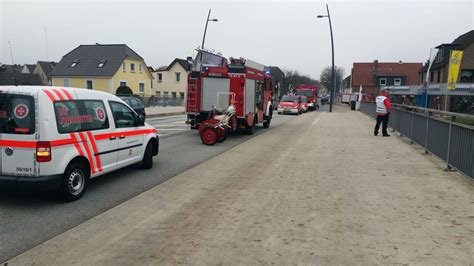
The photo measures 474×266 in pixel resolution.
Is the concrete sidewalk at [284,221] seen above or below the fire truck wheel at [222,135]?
below

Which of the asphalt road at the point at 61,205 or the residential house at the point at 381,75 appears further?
the residential house at the point at 381,75

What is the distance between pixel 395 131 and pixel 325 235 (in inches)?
528

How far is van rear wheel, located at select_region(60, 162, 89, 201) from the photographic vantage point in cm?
586

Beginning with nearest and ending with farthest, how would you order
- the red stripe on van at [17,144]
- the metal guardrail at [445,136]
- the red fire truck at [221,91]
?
the red stripe on van at [17,144]
the metal guardrail at [445,136]
the red fire truck at [221,91]

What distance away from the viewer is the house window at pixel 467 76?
42.3 m

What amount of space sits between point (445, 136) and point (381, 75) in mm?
70237

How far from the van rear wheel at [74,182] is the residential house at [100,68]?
43970 millimetres

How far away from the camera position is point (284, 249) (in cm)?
426

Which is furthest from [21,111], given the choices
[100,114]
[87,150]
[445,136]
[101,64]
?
[101,64]

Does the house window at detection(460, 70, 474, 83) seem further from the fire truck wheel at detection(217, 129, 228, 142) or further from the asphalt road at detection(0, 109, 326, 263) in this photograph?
the asphalt road at detection(0, 109, 326, 263)

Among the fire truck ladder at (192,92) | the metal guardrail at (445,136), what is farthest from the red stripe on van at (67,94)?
the fire truck ladder at (192,92)

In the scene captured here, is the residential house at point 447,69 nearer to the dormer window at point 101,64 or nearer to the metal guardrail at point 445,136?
the metal guardrail at point 445,136

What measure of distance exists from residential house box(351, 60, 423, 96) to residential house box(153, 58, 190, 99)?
3290 cm

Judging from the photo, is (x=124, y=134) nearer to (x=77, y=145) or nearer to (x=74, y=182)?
(x=77, y=145)
